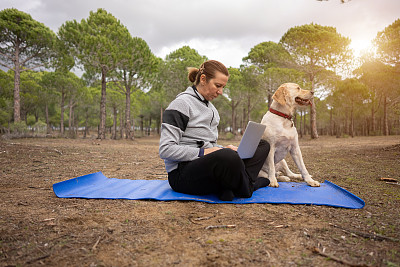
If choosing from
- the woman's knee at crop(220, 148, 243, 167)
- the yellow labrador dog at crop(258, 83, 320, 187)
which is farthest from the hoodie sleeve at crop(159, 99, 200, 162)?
the yellow labrador dog at crop(258, 83, 320, 187)

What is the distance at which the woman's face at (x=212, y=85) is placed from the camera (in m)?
2.72

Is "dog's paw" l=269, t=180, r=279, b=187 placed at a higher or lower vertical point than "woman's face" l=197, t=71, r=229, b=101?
lower

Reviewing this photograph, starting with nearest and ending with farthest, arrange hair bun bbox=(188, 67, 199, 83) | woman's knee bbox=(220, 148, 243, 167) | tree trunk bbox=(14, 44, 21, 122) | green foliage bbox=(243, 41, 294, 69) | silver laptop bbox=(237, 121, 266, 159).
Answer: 1. woman's knee bbox=(220, 148, 243, 167)
2. silver laptop bbox=(237, 121, 266, 159)
3. hair bun bbox=(188, 67, 199, 83)
4. tree trunk bbox=(14, 44, 21, 122)
5. green foliage bbox=(243, 41, 294, 69)

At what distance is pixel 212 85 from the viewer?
273 centimetres

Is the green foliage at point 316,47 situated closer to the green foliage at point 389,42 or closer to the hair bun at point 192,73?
the green foliage at point 389,42

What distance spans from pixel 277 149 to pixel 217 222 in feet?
6.47

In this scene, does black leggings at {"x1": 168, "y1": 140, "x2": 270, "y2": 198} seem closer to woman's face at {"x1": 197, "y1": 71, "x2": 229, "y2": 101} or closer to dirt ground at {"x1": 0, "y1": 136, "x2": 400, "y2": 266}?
dirt ground at {"x1": 0, "y1": 136, "x2": 400, "y2": 266}

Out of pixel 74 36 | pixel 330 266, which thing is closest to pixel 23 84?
pixel 74 36

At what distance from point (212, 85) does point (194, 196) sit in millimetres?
1348

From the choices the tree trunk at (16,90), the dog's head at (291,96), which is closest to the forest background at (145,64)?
the tree trunk at (16,90)

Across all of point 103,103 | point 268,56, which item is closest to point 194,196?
A: point 103,103

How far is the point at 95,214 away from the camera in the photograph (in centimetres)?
225

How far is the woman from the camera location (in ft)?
7.93

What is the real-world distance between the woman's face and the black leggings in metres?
0.78
